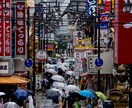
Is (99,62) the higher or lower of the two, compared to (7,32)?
lower

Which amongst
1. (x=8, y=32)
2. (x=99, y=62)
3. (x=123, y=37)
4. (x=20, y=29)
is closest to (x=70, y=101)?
(x=99, y=62)

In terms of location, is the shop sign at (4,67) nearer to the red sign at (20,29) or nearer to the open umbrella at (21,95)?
the red sign at (20,29)

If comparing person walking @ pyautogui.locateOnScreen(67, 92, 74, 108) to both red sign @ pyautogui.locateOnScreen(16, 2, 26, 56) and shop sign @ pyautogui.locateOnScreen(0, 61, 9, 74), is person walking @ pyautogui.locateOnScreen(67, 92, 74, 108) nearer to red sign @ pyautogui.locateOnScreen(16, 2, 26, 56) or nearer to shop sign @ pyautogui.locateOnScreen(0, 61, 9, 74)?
shop sign @ pyautogui.locateOnScreen(0, 61, 9, 74)

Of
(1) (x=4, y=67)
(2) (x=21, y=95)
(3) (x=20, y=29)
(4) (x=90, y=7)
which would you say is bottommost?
(2) (x=21, y=95)

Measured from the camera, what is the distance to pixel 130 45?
2134 centimetres

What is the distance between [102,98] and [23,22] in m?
8.75

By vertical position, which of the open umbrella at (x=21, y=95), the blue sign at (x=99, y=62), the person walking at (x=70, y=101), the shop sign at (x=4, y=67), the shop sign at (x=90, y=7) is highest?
the shop sign at (x=90, y=7)

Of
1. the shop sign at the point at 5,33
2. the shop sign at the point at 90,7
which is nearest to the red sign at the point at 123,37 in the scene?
the shop sign at the point at 5,33

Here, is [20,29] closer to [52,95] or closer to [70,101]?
[52,95]

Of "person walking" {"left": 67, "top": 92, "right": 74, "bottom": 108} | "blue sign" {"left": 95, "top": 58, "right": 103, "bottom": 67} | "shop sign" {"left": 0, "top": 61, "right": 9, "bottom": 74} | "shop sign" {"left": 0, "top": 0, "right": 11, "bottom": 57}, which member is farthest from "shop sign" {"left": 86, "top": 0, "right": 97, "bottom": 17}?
"person walking" {"left": 67, "top": 92, "right": 74, "bottom": 108}

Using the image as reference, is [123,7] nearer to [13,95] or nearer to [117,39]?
[117,39]

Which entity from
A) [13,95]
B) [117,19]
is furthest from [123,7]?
[13,95]

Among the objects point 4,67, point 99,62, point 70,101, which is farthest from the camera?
point 4,67

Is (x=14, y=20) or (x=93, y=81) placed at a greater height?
(x=14, y=20)
